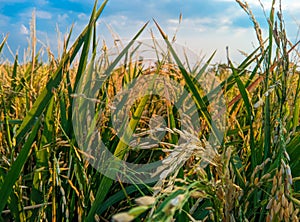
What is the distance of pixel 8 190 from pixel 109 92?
616mm

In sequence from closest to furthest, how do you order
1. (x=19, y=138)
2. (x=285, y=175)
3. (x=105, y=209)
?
(x=285, y=175) → (x=105, y=209) → (x=19, y=138)

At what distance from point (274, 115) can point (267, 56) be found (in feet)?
0.44

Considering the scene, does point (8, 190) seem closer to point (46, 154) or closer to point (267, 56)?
point (46, 154)

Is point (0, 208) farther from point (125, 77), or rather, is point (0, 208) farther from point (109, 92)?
point (125, 77)

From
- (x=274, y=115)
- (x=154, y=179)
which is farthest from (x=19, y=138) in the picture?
(x=274, y=115)

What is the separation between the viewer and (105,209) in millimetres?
1020

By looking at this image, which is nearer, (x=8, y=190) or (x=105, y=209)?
(x=8, y=190)

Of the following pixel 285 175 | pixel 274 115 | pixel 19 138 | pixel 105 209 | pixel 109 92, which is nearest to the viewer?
pixel 285 175

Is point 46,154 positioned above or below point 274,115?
below

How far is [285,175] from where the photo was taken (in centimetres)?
58

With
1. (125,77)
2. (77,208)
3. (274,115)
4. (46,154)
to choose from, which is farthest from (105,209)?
(125,77)

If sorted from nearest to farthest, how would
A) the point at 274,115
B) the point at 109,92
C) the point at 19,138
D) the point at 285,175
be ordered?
the point at 285,175 → the point at 274,115 → the point at 19,138 → the point at 109,92

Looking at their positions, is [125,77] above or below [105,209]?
above

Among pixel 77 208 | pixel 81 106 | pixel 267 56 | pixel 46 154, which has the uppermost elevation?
pixel 267 56
